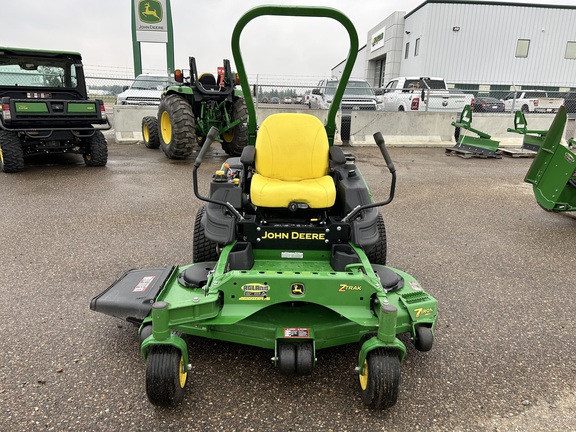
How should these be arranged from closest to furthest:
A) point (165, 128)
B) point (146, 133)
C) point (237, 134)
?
point (237, 134) → point (165, 128) → point (146, 133)

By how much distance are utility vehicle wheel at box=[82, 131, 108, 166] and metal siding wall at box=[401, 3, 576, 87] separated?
2255cm

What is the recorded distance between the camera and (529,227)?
17.4ft

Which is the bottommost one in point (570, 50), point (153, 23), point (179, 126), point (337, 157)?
point (179, 126)

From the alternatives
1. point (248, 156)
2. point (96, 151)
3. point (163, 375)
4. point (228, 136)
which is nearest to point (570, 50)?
point (228, 136)

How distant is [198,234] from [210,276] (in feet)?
2.77

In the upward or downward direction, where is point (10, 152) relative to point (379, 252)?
upward

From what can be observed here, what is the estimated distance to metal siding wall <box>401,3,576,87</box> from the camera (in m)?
25.6

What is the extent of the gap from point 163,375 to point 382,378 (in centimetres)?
101

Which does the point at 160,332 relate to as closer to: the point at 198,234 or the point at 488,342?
the point at 198,234

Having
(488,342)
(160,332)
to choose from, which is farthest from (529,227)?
(160,332)

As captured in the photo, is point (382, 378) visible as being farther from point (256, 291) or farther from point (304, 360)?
point (256, 291)

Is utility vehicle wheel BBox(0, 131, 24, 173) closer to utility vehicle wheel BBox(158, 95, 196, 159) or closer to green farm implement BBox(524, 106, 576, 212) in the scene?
utility vehicle wheel BBox(158, 95, 196, 159)

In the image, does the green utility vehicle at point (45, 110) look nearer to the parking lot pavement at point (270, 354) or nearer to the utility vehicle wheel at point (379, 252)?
the parking lot pavement at point (270, 354)

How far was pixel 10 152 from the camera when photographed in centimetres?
730
